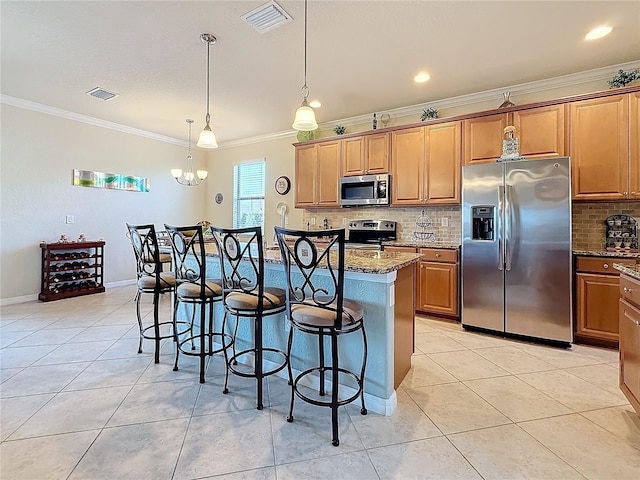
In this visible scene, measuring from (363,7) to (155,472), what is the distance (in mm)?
3226

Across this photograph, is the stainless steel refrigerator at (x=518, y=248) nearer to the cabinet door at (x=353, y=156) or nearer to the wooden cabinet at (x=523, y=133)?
the wooden cabinet at (x=523, y=133)

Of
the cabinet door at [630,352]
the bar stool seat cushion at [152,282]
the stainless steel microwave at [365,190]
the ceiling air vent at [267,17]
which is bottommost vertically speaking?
the cabinet door at [630,352]

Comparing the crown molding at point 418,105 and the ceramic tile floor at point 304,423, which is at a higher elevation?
the crown molding at point 418,105

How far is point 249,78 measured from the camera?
12.0 feet

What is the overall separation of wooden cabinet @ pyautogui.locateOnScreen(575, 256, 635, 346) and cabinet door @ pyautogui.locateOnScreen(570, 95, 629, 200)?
726 mm

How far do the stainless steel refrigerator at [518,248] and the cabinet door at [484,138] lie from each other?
442mm

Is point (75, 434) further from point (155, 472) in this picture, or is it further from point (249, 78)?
point (249, 78)

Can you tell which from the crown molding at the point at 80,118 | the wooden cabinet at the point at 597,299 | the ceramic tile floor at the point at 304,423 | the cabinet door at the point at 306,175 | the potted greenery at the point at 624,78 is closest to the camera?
the ceramic tile floor at the point at 304,423

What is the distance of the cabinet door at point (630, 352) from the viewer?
5.93 ft

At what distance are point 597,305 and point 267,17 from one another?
389 centimetres

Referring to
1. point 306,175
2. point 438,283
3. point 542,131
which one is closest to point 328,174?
point 306,175

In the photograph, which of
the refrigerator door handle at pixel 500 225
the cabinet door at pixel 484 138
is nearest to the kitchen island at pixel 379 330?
the refrigerator door handle at pixel 500 225

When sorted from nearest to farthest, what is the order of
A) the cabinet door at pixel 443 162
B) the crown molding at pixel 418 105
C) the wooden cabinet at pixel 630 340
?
1. the wooden cabinet at pixel 630 340
2. the crown molding at pixel 418 105
3. the cabinet door at pixel 443 162

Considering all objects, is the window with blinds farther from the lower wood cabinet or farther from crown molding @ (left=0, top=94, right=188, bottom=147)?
the lower wood cabinet
